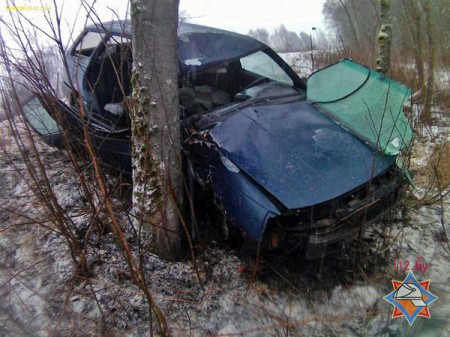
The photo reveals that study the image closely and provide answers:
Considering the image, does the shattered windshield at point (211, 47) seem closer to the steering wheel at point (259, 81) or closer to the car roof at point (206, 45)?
the car roof at point (206, 45)

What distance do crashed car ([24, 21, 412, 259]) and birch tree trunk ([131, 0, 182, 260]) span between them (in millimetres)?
192

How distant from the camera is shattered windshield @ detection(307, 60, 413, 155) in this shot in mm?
2814

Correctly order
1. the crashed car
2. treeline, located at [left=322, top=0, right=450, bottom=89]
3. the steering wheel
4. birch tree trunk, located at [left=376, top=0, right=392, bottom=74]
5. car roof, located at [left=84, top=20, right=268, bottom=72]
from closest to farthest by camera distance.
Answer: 1. the crashed car
2. car roof, located at [left=84, top=20, right=268, bottom=72]
3. the steering wheel
4. birch tree trunk, located at [left=376, top=0, right=392, bottom=74]
5. treeline, located at [left=322, top=0, right=450, bottom=89]

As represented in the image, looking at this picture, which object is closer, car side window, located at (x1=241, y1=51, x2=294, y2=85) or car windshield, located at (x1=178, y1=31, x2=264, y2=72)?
car windshield, located at (x1=178, y1=31, x2=264, y2=72)

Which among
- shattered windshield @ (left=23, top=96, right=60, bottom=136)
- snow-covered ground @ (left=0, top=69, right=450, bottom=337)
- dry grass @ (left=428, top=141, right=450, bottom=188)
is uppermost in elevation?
shattered windshield @ (left=23, top=96, right=60, bottom=136)

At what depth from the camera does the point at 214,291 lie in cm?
257

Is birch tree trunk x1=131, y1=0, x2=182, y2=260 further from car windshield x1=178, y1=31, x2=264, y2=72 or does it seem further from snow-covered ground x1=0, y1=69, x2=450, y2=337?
car windshield x1=178, y1=31, x2=264, y2=72

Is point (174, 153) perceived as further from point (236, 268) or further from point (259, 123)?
point (236, 268)

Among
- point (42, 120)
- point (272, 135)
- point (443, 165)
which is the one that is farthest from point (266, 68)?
point (42, 120)

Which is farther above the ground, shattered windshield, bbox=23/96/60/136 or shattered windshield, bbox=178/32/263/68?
shattered windshield, bbox=178/32/263/68

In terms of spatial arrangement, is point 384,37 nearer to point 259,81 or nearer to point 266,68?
point 266,68

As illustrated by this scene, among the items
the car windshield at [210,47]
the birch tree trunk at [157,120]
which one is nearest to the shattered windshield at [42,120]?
the car windshield at [210,47]

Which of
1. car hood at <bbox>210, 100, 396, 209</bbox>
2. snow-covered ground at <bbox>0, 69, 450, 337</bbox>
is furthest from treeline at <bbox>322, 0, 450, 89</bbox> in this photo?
snow-covered ground at <bbox>0, 69, 450, 337</bbox>

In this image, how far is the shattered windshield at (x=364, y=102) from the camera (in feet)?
9.23
